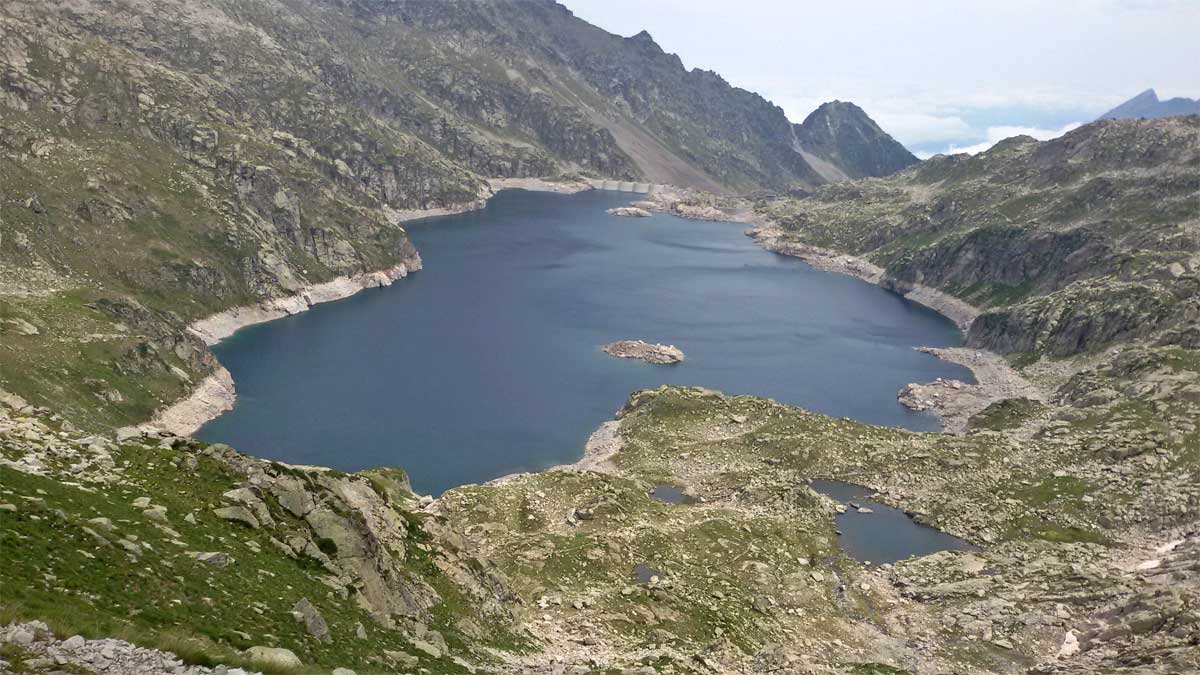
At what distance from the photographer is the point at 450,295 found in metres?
192

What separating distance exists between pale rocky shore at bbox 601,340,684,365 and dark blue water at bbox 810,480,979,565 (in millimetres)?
64908

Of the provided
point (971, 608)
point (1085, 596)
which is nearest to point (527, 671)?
point (971, 608)

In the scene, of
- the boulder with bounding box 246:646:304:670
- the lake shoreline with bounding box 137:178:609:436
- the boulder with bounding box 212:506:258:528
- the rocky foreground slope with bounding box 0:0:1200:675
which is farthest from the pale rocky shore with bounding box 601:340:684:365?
the boulder with bounding box 246:646:304:670

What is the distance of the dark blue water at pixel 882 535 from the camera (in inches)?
2867

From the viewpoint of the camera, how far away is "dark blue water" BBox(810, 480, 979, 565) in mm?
72812

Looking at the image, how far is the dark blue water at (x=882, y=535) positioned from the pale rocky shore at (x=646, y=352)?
6491cm

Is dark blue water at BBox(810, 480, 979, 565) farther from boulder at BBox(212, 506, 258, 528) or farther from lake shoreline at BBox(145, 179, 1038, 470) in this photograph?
boulder at BBox(212, 506, 258, 528)

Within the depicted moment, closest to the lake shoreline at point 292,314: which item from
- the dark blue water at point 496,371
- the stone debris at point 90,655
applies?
the dark blue water at point 496,371

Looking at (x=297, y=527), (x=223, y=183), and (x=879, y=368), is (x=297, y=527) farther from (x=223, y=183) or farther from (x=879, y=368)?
(x=223, y=183)

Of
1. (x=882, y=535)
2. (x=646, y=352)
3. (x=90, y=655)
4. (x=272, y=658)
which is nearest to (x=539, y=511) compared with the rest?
(x=882, y=535)

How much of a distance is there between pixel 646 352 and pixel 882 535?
7669 centimetres

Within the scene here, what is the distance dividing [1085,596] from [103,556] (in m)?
65.1

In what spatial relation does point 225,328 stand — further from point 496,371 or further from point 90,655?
point 90,655

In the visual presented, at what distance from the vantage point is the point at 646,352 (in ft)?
486
